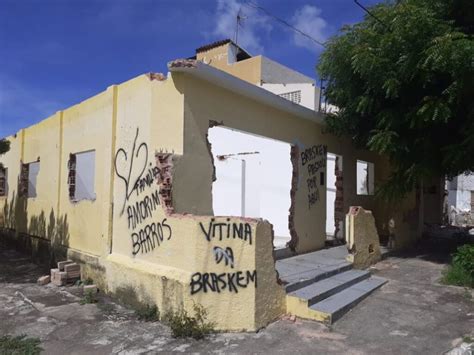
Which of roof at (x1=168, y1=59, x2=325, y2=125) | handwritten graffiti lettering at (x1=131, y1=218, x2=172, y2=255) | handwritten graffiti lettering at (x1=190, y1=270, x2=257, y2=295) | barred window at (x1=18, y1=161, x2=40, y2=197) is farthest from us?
barred window at (x1=18, y1=161, x2=40, y2=197)

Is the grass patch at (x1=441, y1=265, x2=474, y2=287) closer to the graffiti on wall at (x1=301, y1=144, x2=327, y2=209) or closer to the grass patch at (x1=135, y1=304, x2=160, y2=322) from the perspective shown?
the graffiti on wall at (x1=301, y1=144, x2=327, y2=209)

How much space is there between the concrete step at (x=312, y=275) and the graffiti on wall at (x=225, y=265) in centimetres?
94

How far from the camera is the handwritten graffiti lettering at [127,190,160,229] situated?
6852 millimetres

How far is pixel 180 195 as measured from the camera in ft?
22.2

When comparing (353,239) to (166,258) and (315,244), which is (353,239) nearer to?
(315,244)

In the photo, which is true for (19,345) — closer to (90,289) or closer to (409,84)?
(90,289)

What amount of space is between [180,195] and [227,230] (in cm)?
127

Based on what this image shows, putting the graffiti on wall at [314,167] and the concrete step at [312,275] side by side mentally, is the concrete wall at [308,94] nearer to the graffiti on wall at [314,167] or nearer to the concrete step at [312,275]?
the graffiti on wall at [314,167]

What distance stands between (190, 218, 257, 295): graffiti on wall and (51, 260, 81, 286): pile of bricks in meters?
4.19

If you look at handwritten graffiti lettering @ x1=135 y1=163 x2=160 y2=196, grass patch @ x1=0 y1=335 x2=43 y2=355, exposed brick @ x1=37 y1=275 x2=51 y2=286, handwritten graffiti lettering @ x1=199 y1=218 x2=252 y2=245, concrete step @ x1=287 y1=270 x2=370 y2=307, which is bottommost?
grass patch @ x1=0 y1=335 x2=43 y2=355

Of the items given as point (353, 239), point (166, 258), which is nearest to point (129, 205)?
point (166, 258)

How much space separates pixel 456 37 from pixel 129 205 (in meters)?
6.55

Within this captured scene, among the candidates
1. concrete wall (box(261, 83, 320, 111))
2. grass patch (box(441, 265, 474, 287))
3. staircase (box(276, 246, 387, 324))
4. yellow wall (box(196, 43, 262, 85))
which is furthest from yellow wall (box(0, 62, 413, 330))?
yellow wall (box(196, 43, 262, 85))

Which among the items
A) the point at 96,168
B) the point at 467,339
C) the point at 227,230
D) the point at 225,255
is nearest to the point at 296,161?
the point at 227,230
